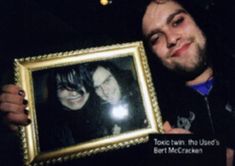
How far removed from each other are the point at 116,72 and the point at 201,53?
0.65m

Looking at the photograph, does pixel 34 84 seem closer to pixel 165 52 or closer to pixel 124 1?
pixel 165 52

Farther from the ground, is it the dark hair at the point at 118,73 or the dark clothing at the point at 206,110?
the dark hair at the point at 118,73

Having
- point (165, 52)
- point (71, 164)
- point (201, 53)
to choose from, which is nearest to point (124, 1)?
point (165, 52)

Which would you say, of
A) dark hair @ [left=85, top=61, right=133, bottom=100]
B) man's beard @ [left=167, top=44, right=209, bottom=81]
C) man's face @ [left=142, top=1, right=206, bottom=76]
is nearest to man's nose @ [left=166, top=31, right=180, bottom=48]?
man's face @ [left=142, top=1, right=206, bottom=76]

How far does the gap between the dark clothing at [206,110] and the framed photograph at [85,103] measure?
1.42ft

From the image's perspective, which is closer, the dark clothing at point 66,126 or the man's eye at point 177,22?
the dark clothing at point 66,126

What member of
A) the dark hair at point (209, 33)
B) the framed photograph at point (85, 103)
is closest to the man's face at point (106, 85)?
the framed photograph at point (85, 103)

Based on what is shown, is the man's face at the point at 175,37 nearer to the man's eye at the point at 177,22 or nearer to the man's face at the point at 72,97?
the man's eye at the point at 177,22

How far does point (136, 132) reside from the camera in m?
1.43

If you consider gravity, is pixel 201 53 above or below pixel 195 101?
above

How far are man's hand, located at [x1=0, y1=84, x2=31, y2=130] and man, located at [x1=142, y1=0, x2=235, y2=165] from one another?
2.89 feet

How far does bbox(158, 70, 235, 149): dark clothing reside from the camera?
1765mm

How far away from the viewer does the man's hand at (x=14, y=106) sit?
1370mm

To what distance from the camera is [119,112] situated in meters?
1.45
